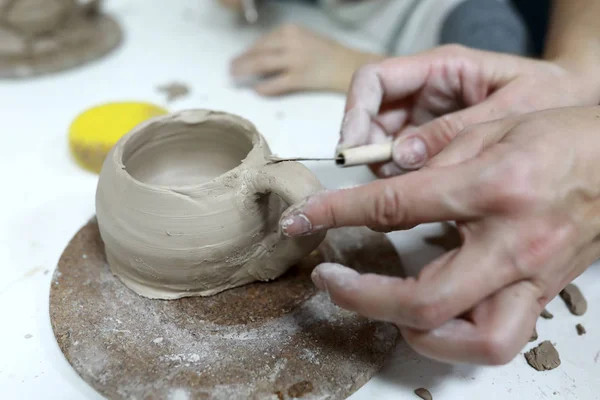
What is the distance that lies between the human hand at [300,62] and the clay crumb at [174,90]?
0.22 m

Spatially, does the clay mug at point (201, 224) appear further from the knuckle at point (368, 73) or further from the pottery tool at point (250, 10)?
the pottery tool at point (250, 10)

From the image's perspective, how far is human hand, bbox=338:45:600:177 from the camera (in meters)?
1.18

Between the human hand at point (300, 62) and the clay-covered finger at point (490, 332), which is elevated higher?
the clay-covered finger at point (490, 332)

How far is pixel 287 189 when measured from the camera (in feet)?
3.34

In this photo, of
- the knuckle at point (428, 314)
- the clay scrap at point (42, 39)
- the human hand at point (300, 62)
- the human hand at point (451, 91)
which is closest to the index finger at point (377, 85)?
the human hand at point (451, 91)

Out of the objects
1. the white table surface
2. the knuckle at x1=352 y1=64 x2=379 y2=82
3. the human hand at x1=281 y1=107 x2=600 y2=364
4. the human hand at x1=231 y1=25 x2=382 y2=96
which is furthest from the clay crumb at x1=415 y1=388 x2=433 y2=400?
the human hand at x1=231 y1=25 x2=382 y2=96

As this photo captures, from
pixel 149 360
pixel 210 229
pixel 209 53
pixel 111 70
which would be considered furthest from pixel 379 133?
pixel 111 70

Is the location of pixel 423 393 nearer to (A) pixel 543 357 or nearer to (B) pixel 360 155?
(A) pixel 543 357

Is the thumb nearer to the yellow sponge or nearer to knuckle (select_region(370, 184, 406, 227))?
knuckle (select_region(370, 184, 406, 227))

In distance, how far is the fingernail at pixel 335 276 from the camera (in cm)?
90

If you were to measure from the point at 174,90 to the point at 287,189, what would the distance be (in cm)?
111

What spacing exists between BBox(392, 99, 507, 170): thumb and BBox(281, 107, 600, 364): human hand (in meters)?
0.25

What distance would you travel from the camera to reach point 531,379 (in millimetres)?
1054

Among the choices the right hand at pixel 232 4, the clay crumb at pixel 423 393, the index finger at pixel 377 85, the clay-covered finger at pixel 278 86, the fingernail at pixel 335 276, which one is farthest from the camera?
the right hand at pixel 232 4
